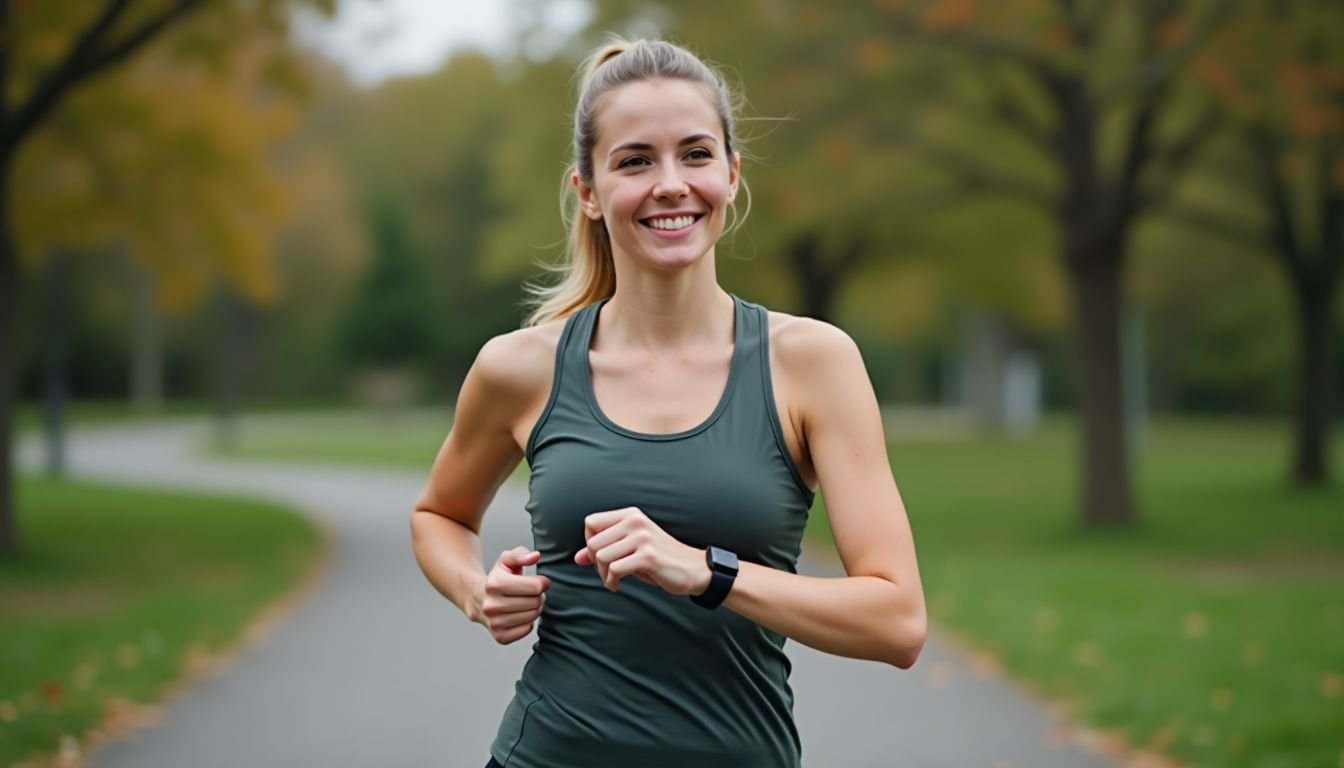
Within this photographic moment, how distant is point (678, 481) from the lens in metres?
2.26

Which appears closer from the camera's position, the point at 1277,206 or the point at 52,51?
the point at 52,51

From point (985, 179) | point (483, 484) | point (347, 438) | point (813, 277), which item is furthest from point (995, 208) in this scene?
point (483, 484)

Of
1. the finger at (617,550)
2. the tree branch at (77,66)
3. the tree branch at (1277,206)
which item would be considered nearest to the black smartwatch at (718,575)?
the finger at (617,550)

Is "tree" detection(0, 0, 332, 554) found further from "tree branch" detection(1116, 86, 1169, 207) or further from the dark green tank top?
the dark green tank top

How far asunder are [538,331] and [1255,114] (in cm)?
Result: 1332

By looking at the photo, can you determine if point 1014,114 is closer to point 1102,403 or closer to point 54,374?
point 1102,403

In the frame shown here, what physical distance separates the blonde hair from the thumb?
52cm

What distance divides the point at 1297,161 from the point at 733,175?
57.2 ft

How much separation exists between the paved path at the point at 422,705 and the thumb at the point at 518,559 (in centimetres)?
441

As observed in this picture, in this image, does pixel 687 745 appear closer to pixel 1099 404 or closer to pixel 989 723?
pixel 989 723

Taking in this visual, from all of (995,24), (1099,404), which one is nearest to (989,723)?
(995,24)

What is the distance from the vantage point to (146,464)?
93.2 ft

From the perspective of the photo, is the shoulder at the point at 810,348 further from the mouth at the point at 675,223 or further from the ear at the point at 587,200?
the ear at the point at 587,200

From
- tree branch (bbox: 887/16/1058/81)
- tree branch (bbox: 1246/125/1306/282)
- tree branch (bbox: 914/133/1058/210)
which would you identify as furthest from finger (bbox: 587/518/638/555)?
tree branch (bbox: 1246/125/1306/282)
